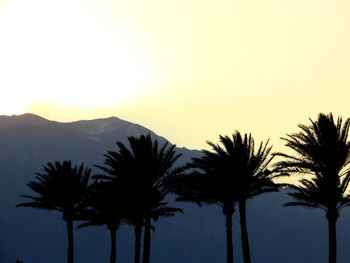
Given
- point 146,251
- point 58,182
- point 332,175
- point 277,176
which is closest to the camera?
point 332,175

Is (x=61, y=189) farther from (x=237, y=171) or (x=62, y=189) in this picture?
(x=237, y=171)

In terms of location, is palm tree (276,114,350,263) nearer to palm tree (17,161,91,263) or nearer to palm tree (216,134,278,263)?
palm tree (216,134,278,263)

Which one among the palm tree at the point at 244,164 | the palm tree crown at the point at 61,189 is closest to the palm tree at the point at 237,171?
the palm tree at the point at 244,164

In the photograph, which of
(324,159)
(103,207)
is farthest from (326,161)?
(103,207)

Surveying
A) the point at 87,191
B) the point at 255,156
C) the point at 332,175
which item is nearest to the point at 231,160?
the point at 255,156

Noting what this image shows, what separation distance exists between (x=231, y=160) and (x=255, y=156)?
1579mm

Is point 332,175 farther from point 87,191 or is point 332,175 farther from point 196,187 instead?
point 87,191

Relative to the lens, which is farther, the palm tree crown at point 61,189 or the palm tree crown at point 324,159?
the palm tree crown at point 61,189

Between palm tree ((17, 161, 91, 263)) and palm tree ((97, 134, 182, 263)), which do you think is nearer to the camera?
palm tree ((97, 134, 182, 263))

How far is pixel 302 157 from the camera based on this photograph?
149ft

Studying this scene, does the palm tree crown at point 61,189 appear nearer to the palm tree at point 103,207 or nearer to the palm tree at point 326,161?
the palm tree at point 103,207

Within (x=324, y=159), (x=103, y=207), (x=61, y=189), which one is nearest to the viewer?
(x=324, y=159)

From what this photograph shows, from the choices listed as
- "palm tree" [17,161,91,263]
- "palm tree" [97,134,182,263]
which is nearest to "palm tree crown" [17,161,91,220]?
"palm tree" [17,161,91,263]

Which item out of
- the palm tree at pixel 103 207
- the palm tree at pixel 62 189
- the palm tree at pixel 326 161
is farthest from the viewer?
the palm tree at pixel 62 189
